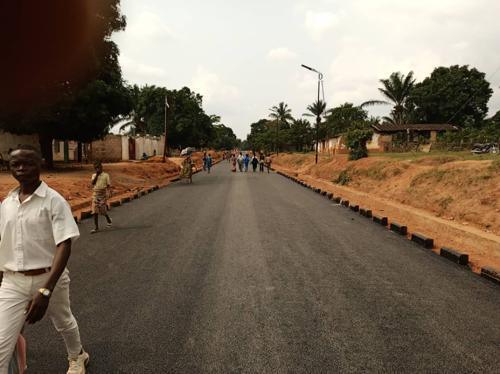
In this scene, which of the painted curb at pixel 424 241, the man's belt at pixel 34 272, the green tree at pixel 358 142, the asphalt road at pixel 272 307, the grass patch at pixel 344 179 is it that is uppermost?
the green tree at pixel 358 142

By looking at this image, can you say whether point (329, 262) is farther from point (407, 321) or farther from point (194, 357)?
point (194, 357)

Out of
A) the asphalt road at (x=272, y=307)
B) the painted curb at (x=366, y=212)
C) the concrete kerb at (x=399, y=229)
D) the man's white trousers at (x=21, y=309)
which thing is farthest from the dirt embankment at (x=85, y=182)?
the man's white trousers at (x=21, y=309)

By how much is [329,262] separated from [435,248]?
107 inches

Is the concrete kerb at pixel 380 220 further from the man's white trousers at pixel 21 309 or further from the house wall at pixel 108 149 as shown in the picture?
the house wall at pixel 108 149

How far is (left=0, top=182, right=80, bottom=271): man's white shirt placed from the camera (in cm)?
282

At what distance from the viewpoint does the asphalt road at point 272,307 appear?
3.57 m

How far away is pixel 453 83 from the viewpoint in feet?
196

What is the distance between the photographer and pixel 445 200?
41.3ft

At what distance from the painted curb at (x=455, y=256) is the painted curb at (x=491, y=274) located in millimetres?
605

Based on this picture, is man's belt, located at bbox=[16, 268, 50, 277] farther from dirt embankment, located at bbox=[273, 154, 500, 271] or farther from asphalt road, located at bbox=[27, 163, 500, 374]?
dirt embankment, located at bbox=[273, 154, 500, 271]

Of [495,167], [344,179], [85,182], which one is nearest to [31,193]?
[495,167]

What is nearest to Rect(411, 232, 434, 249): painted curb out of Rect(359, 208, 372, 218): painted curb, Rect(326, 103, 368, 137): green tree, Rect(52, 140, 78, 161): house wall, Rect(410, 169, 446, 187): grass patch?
Rect(359, 208, 372, 218): painted curb

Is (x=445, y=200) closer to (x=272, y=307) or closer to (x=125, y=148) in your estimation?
(x=272, y=307)

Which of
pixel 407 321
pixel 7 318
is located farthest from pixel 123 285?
pixel 407 321
